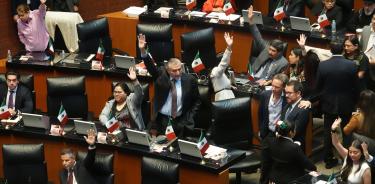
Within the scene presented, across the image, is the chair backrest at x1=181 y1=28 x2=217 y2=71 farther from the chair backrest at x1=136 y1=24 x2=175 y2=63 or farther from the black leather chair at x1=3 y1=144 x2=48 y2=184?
the black leather chair at x1=3 y1=144 x2=48 y2=184

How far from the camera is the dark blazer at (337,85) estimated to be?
27.9ft

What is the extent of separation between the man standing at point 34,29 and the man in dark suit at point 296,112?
13.2 feet

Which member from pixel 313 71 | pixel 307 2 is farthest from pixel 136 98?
pixel 307 2

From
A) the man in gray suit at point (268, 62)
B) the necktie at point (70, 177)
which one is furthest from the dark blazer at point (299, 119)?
the necktie at point (70, 177)

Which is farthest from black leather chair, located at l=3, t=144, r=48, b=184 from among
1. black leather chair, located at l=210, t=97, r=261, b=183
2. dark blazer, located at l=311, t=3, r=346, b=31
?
dark blazer, located at l=311, t=3, r=346, b=31

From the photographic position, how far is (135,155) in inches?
322

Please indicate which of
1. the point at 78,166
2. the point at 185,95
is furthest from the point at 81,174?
the point at 185,95

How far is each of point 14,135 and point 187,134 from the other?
74.3 inches

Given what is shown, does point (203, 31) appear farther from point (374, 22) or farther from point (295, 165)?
point (295, 165)

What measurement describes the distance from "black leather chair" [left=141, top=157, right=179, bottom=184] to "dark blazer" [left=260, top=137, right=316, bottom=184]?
86 cm

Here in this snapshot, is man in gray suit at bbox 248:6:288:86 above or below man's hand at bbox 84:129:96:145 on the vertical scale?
above

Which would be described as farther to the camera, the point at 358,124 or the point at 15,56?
the point at 15,56

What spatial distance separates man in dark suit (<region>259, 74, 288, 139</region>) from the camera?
8.18 metres

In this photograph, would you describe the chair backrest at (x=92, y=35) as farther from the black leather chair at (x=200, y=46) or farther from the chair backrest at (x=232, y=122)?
the chair backrest at (x=232, y=122)
